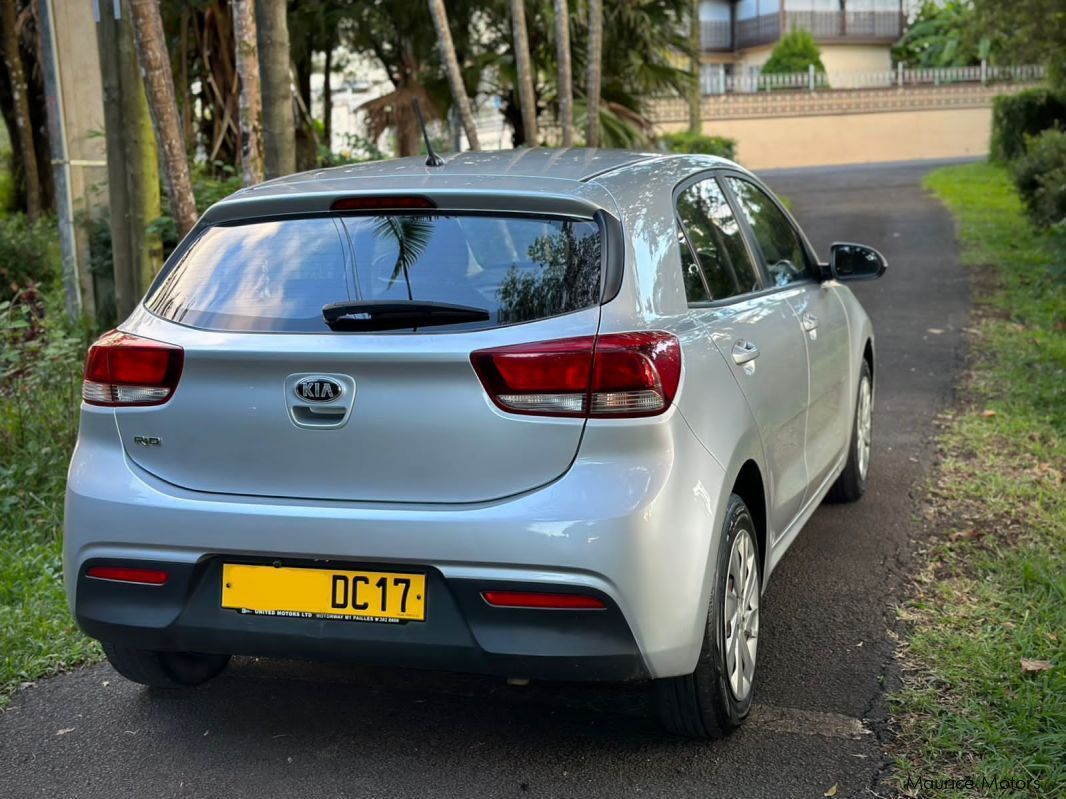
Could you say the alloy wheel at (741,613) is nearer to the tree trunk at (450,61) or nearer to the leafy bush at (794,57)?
the tree trunk at (450,61)

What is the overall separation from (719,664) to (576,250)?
1173 mm

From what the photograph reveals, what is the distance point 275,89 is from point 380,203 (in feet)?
14.3

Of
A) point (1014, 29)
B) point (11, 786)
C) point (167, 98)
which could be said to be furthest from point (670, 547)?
point (1014, 29)

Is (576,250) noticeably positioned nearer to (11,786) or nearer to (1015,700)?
(1015,700)

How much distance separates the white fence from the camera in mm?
44281

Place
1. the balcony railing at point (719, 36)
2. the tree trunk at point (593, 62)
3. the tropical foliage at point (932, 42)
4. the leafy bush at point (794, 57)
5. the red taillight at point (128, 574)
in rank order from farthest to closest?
the balcony railing at point (719, 36), the tropical foliage at point (932, 42), the leafy bush at point (794, 57), the tree trunk at point (593, 62), the red taillight at point (128, 574)

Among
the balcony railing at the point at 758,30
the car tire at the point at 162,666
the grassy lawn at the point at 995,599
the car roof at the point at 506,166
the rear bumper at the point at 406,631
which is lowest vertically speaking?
the grassy lawn at the point at 995,599

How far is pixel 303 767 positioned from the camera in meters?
3.58

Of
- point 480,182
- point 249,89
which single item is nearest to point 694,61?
point 249,89

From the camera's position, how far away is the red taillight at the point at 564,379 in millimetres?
3146

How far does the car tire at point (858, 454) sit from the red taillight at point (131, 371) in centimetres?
338

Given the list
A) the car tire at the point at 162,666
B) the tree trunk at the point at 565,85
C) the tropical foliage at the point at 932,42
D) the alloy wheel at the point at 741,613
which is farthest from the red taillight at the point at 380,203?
the tropical foliage at the point at 932,42

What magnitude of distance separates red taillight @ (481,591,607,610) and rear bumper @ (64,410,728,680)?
0.02m

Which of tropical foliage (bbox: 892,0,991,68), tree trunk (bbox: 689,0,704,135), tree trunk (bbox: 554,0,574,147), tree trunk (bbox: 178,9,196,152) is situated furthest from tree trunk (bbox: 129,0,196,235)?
tropical foliage (bbox: 892,0,991,68)
